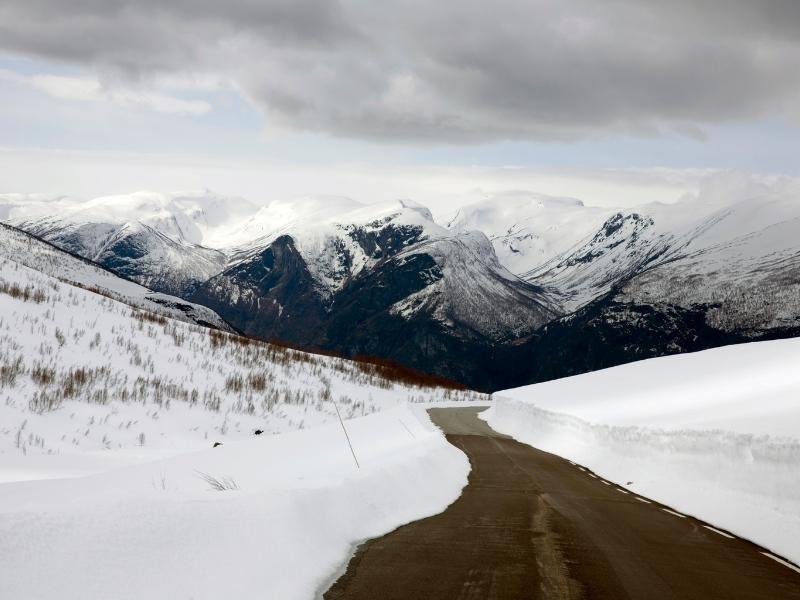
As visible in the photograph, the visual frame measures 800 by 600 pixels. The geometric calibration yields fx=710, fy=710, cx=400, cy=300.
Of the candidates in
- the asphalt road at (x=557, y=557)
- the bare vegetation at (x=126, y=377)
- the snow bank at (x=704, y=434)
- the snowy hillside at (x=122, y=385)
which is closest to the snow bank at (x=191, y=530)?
the asphalt road at (x=557, y=557)

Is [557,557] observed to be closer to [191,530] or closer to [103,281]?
[191,530]

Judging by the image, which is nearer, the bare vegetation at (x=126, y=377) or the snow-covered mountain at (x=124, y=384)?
the snow-covered mountain at (x=124, y=384)

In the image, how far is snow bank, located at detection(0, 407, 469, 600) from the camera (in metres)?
4.91

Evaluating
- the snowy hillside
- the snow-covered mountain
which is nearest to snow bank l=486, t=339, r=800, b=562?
the snow-covered mountain

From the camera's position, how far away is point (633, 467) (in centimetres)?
1742

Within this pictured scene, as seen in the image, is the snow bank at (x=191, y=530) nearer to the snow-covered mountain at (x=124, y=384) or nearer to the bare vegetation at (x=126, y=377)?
the snow-covered mountain at (x=124, y=384)

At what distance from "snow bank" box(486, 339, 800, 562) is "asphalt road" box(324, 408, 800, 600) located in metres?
0.87

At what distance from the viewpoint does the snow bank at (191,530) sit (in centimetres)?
491

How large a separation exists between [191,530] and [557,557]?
397cm

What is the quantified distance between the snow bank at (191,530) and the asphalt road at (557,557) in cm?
48

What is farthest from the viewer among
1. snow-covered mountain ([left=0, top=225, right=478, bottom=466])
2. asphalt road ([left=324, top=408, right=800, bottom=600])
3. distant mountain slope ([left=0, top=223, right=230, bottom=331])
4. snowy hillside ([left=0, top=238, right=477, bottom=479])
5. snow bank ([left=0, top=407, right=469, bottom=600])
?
distant mountain slope ([left=0, top=223, right=230, bottom=331])

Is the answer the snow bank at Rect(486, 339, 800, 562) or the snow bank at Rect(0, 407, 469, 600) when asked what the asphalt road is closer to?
the snow bank at Rect(0, 407, 469, 600)

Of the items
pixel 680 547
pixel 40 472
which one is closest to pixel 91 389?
pixel 40 472

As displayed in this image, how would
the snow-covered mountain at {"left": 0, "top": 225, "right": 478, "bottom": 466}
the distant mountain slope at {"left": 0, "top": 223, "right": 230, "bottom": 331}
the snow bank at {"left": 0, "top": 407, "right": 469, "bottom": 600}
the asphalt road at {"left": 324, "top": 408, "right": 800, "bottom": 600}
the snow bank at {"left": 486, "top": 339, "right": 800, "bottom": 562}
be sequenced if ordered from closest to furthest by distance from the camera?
the snow bank at {"left": 0, "top": 407, "right": 469, "bottom": 600} < the asphalt road at {"left": 324, "top": 408, "right": 800, "bottom": 600} < the snow bank at {"left": 486, "top": 339, "right": 800, "bottom": 562} < the snow-covered mountain at {"left": 0, "top": 225, "right": 478, "bottom": 466} < the distant mountain slope at {"left": 0, "top": 223, "right": 230, "bottom": 331}
